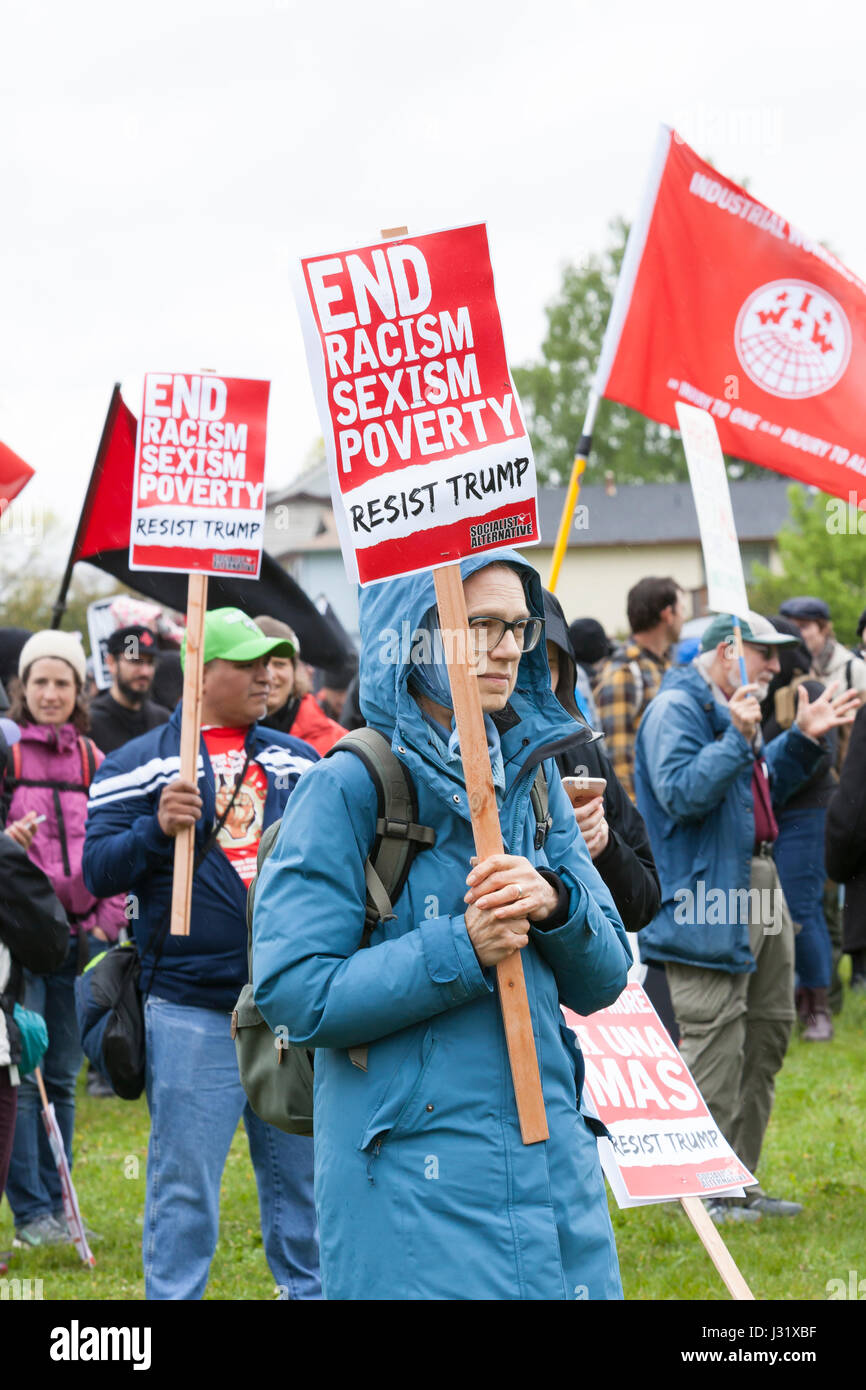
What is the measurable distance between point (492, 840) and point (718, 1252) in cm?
210

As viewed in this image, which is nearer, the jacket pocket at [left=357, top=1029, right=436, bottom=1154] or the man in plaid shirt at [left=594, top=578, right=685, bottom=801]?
the jacket pocket at [left=357, top=1029, right=436, bottom=1154]

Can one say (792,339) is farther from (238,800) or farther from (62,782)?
(62,782)

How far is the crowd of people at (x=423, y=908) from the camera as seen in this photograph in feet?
9.60

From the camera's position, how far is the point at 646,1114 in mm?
4789

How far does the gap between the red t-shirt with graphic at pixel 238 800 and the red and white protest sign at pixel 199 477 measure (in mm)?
665

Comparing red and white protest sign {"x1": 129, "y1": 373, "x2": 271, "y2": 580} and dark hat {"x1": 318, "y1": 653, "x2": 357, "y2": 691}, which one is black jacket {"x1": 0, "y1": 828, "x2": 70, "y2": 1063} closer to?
red and white protest sign {"x1": 129, "y1": 373, "x2": 271, "y2": 580}

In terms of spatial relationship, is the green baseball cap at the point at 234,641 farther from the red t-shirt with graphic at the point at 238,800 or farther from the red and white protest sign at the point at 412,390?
the red and white protest sign at the point at 412,390

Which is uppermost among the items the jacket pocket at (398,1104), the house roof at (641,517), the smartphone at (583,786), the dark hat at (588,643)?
the house roof at (641,517)

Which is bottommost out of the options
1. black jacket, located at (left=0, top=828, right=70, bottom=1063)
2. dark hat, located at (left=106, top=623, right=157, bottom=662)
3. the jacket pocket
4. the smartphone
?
the jacket pocket

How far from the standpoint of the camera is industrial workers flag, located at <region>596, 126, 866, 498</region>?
705 centimetres

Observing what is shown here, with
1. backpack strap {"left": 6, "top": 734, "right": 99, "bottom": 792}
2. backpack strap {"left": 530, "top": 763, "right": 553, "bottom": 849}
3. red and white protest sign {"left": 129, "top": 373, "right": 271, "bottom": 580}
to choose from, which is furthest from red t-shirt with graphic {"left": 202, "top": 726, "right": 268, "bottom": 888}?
backpack strap {"left": 530, "top": 763, "right": 553, "bottom": 849}

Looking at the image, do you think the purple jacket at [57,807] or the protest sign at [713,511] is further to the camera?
the purple jacket at [57,807]

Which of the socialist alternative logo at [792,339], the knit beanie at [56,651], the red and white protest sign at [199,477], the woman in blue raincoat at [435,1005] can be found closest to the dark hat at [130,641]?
the knit beanie at [56,651]

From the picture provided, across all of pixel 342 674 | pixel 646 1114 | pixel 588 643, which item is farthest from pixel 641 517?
pixel 646 1114
